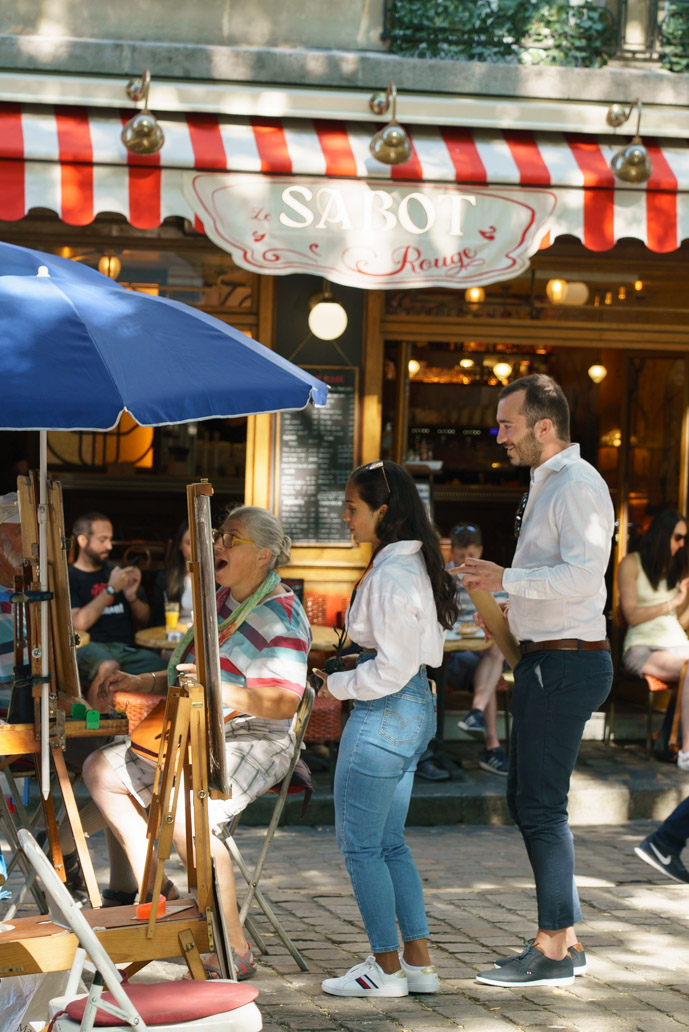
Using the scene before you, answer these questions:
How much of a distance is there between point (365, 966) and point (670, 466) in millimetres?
5930

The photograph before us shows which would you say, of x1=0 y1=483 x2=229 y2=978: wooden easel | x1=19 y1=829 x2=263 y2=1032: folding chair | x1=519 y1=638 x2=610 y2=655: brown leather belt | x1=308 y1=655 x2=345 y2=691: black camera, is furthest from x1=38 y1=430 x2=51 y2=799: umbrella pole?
x1=519 y1=638 x2=610 y2=655: brown leather belt

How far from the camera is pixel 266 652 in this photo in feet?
14.9

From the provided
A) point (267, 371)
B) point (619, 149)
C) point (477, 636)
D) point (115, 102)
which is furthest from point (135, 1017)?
point (619, 149)

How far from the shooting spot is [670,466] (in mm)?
9469

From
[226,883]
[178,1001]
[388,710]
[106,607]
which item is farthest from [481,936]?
[106,607]

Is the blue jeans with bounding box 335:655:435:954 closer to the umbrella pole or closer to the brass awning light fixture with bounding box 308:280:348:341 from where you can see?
the umbrella pole

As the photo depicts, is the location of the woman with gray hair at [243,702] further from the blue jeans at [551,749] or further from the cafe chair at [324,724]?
the cafe chair at [324,724]

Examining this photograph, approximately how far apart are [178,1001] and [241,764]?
4.29 feet

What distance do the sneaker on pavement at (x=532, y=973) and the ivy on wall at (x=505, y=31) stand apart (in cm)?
606

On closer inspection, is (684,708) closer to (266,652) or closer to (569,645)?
(569,645)

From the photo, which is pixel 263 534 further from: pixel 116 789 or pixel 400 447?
pixel 400 447

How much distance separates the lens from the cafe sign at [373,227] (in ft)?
23.3

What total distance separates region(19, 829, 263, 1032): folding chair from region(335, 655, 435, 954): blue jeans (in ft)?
2.93

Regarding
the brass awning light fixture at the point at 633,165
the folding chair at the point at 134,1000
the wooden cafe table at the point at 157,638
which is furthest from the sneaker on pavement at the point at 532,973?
the brass awning light fixture at the point at 633,165
